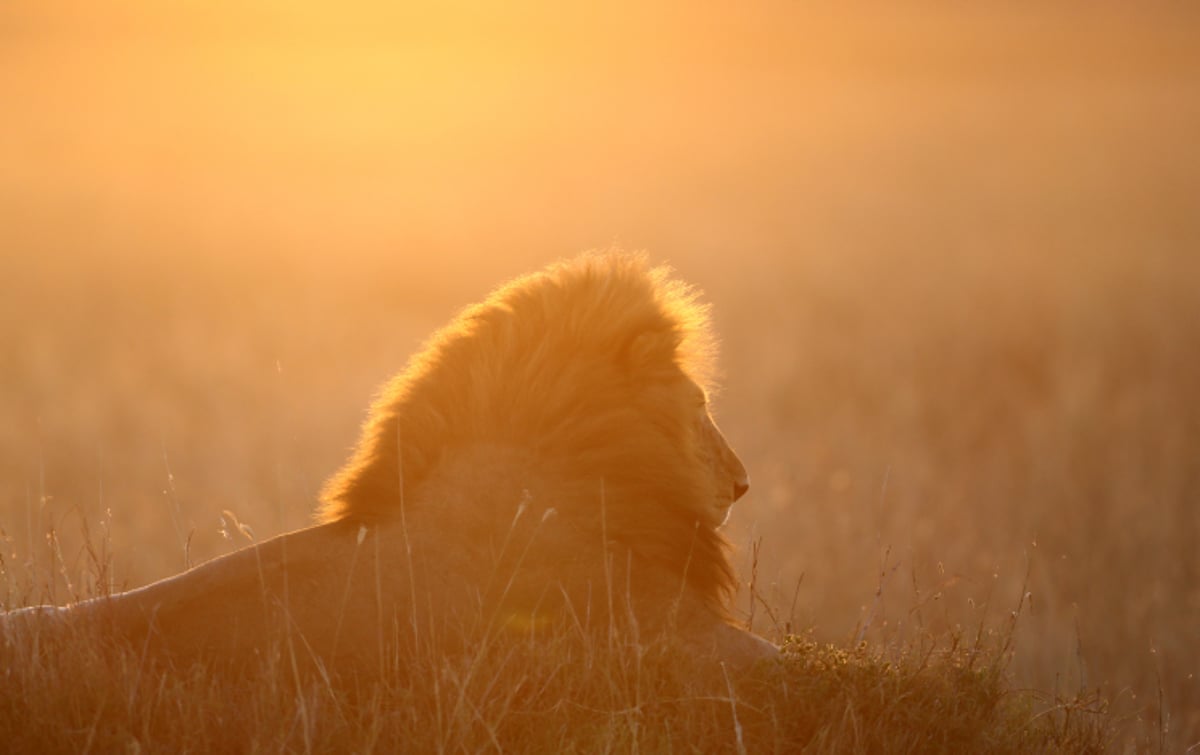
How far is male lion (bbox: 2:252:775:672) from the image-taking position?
Answer: 353cm

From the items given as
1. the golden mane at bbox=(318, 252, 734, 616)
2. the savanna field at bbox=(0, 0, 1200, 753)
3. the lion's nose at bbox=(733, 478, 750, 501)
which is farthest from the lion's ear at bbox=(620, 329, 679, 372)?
the savanna field at bbox=(0, 0, 1200, 753)

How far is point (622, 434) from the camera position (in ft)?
13.0

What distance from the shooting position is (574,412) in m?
3.92

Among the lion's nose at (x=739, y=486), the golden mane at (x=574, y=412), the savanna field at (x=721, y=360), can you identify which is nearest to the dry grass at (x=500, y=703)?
the savanna field at (x=721, y=360)

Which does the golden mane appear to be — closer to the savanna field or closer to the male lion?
the male lion

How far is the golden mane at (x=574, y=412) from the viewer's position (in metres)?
3.88

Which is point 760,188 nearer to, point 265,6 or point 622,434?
point 622,434

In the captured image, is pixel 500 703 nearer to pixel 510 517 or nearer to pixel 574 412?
pixel 510 517

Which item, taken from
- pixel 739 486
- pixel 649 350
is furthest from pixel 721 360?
pixel 649 350

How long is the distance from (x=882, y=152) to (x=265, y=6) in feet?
213

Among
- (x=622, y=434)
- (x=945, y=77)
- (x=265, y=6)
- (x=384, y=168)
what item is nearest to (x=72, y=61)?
(x=265, y=6)

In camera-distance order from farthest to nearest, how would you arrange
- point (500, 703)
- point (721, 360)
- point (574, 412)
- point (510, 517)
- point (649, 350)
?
1. point (721, 360)
2. point (649, 350)
3. point (574, 412)
4. point (510, 517)
5. point (500, 703)

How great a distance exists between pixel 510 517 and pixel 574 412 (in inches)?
14.1

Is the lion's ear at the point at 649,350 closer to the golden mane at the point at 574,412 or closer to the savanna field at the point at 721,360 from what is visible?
the golden mane at the point at 574,412
